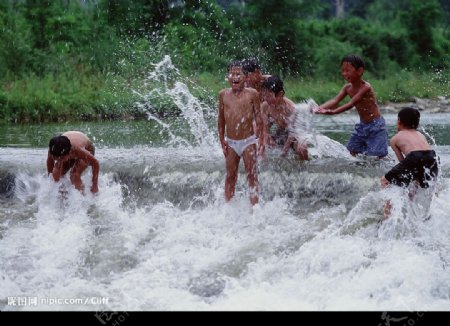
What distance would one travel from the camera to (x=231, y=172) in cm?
670

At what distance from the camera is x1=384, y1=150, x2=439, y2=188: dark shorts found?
5.83m

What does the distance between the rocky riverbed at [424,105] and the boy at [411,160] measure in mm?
13351

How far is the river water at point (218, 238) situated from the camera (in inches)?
191

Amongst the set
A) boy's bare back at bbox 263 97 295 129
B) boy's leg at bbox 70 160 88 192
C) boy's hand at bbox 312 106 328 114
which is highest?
boy's hand at bbox 312 106 328 114

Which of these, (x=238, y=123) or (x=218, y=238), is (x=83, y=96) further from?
(x=218, y=238)

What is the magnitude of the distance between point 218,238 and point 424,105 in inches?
603

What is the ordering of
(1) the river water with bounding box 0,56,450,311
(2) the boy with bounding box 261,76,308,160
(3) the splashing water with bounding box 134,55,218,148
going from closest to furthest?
(1) the river water with bounding box 0,56,450,311 < (2) the boy with bounding box 261,76,308,160 < (3) the splashing water with bounding box 134,55,218,148

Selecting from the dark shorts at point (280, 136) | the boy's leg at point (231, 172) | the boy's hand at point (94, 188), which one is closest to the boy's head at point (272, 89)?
the dark shorts at point (280, 136)

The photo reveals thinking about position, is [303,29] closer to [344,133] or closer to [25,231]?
[344,133]

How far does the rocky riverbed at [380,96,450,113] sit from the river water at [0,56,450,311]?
11.3 meters

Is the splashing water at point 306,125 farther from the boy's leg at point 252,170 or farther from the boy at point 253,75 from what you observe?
the boy's leg at point 252,170

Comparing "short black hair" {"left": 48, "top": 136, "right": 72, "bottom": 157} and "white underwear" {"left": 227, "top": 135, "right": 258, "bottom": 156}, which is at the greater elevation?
"white underwear" {"left": 227, "top": 135, "right": 258, "bottom": 156}

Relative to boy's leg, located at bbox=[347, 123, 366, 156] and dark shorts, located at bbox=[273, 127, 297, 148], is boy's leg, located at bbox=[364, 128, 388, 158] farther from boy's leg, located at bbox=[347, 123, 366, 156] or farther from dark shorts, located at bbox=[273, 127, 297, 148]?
dark shorts, located at bbox=[273, 127, 297, 148]

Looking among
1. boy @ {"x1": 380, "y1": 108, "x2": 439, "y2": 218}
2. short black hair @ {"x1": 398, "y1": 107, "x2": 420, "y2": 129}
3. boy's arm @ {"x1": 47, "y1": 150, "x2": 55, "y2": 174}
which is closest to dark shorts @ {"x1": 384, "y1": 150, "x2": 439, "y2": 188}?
boy @ {"x1": 380, "y1": 108, "x2": 439, "y2": 218}
